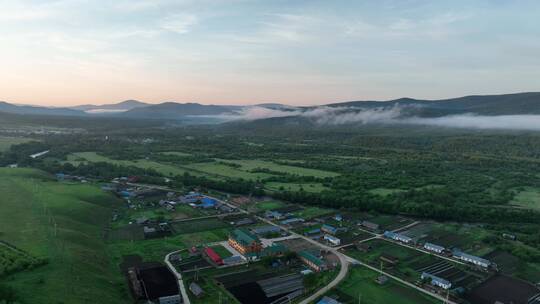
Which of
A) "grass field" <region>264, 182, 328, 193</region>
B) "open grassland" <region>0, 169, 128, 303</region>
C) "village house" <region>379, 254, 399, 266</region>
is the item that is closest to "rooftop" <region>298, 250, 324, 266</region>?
"village house" <region>379, 254, 399, 266</region>

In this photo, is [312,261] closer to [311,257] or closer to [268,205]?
[311,257]

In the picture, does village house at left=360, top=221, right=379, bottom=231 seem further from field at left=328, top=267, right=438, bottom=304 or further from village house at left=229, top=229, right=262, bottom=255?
village house at left=229, top=229, right=262, bottom=255

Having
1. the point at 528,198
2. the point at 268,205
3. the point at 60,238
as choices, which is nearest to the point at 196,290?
the point at 60,238

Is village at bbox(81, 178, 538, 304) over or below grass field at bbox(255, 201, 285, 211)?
below

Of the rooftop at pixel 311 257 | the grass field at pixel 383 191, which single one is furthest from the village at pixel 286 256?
the grass field at pixel 383 191

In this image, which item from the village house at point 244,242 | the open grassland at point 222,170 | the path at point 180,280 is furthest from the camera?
the open grassland at point 222,170

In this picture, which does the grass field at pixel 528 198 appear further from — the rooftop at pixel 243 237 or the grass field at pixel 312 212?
the rooftop at pixel 243 237

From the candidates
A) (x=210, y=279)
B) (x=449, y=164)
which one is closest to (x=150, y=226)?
(x=210, y=279)
